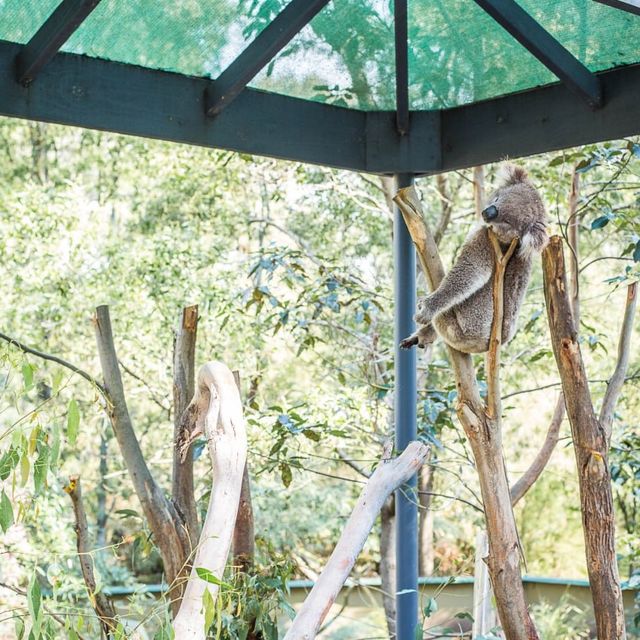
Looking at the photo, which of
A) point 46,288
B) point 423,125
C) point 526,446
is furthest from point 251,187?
point 423,125

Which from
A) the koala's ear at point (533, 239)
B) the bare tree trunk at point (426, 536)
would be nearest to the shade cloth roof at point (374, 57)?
the koala's ear at point (533, 239)

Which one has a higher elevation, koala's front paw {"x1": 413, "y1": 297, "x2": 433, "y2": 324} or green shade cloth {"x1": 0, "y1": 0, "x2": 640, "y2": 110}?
green shade cloth {"x1": 0, "y1": 0, "x2": 640, "y2": 110}

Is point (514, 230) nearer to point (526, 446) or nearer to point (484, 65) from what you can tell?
point (484, 65)

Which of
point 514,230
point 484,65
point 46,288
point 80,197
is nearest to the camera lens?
point 514,230

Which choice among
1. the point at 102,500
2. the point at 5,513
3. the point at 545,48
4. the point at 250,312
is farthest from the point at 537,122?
the point at 102,500

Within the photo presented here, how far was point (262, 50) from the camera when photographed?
1.87 metres

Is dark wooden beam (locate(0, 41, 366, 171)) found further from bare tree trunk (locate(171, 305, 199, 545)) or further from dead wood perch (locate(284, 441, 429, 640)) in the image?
dead wood perch (locate(284, 441, 429, 640))

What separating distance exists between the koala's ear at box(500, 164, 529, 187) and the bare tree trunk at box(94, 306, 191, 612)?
41.3 inches

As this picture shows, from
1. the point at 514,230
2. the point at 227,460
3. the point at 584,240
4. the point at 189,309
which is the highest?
the point at 584,240

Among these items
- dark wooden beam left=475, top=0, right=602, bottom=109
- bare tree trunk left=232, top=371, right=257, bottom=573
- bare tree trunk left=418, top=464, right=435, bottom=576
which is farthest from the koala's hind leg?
bare tree trunk left=418, top=464, right=435, bottom=576

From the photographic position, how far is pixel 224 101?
2014mm

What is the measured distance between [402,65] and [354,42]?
0.47 feet

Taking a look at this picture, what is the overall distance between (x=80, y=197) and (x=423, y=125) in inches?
154

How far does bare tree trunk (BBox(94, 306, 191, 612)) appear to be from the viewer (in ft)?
5.82
